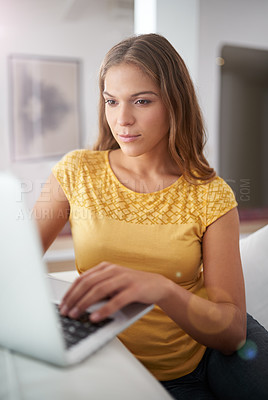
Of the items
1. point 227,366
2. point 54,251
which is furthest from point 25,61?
point 227,366

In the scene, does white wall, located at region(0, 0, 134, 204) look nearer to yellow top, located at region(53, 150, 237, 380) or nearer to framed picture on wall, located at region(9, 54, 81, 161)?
framed picture on wall, located at region(9, 54, 81, 161)

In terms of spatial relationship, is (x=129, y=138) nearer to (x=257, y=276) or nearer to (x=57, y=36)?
(x=257, y=276)

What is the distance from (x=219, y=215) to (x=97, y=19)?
141 inches

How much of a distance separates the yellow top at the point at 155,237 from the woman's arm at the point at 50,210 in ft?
0.17

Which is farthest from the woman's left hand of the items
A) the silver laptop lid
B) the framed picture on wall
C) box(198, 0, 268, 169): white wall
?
the framed picture on wall

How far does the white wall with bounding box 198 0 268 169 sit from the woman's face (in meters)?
2.36

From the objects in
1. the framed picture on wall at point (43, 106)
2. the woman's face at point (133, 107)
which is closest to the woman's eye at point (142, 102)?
the woman's face at point (133, 107)

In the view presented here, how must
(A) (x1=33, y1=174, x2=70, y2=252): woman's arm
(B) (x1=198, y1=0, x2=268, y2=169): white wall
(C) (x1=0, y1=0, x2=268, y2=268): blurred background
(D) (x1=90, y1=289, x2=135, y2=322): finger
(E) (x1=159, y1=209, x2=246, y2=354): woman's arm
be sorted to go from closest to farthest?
(D) (x1=90, y1=289, x2=135, y2=322): finger → (E) (x1=159, y1=209, x2=246, y2=354): woman's arm → (A) (x1=33, y1=174, x2=70, y2=252): woman's arm → (B) (x1=198, y1=0, x2=268, y2=169): white wall → (C) (x1=0, y1=0, x2=268, y2=268): blurred background

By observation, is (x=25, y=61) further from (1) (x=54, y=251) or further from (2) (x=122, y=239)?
(2) (x=122, y=239)

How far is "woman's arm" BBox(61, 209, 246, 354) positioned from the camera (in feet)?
2.05

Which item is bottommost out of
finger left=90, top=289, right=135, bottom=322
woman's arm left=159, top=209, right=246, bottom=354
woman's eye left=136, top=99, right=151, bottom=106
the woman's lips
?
woman's arm left=159, top=209, right=246, bottom=354

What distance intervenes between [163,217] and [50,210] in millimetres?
364

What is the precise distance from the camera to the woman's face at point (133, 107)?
3.42 feet

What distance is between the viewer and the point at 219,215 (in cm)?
105
